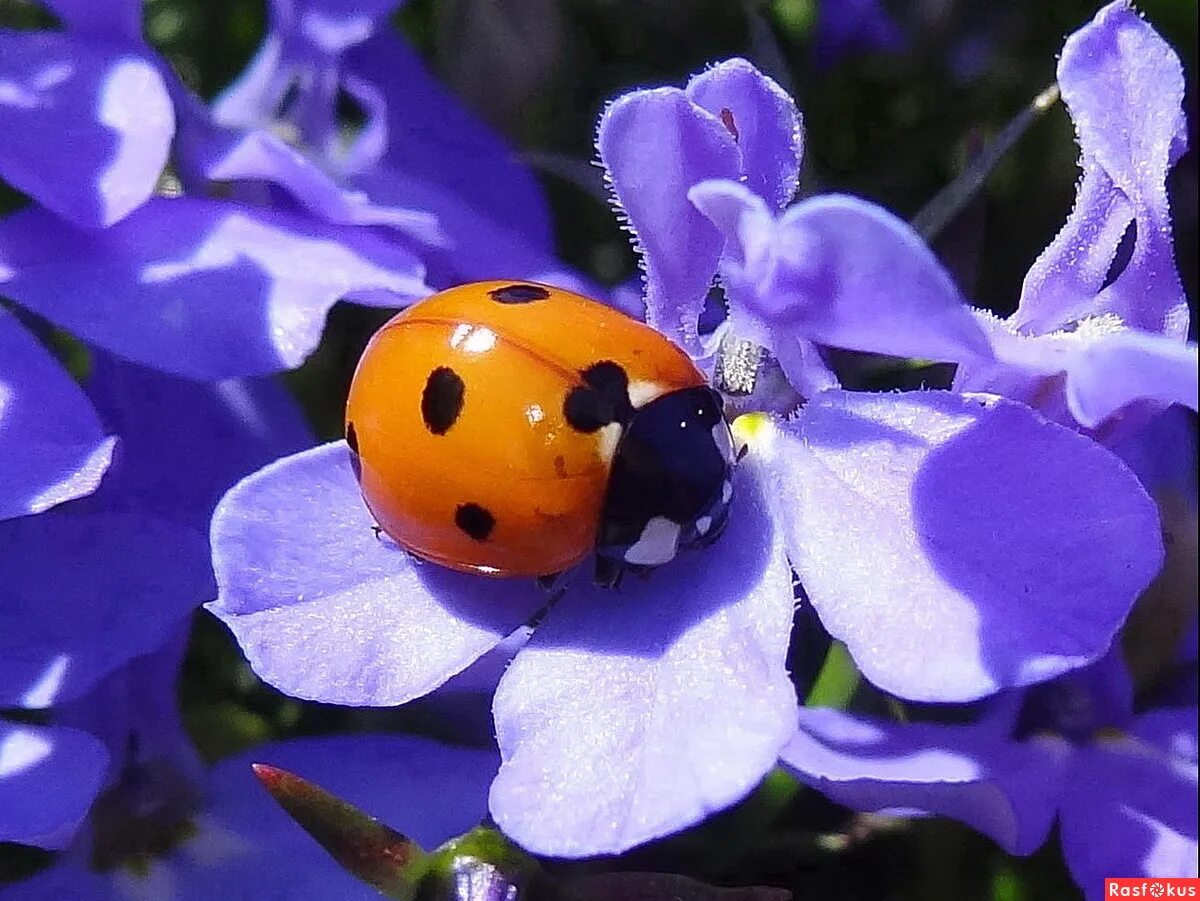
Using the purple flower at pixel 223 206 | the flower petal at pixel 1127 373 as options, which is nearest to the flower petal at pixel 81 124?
the purple flower at pixel 223 206

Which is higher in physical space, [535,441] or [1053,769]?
[535,441]

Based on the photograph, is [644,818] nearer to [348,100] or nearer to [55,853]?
[55,853]

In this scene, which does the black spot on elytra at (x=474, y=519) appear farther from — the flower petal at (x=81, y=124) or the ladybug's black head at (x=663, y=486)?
the flower petal at (x=81, y=124)

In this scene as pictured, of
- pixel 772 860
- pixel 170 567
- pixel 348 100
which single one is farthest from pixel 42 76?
pixel 772 860

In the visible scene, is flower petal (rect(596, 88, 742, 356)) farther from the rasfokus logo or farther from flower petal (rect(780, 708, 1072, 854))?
the rasfokus logo

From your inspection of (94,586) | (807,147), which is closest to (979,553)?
(94,586)

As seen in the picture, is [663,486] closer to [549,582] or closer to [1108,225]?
[549,582]
